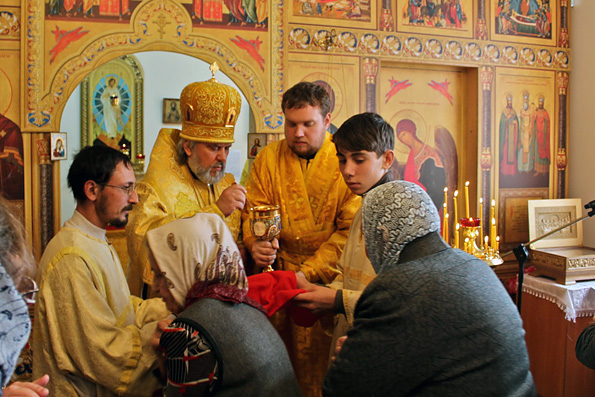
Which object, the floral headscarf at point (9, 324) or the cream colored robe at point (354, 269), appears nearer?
the floral headscarf at point (9, 324)

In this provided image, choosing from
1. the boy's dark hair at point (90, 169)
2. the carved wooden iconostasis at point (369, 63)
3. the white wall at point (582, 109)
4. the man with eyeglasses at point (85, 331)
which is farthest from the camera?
the white wall at point (582, 109)

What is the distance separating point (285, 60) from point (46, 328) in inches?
142

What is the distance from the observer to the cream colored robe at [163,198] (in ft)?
9.86

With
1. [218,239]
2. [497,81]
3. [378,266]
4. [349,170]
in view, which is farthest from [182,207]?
[497,81]

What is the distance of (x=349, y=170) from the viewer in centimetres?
247

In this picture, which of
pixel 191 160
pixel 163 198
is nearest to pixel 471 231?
pixel 191 160

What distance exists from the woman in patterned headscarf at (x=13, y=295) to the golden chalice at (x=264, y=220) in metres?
1.17

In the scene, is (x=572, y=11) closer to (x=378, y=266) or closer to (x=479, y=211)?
(x=479, y=211)

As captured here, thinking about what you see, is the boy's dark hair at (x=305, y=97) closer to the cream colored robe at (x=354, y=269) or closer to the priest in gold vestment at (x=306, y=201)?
the priest in gold vestment at (x=306, y=201)

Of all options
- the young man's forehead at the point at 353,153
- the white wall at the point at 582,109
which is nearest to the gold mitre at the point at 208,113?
the young man's forehead at the point at 353,153

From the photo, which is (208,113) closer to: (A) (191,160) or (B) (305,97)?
(A) (191,160)

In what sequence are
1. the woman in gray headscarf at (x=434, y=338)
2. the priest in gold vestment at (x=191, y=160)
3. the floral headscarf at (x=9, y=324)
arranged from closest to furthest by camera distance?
the floral headscarf at (x=9, y=324) < the woman in gray headscarf at (x=434, y=338) < the priest in gold vestment at (x=191, y=160)

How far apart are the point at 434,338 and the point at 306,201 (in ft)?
5.76

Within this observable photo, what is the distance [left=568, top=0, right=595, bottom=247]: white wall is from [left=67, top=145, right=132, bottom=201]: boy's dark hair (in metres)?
5.15
